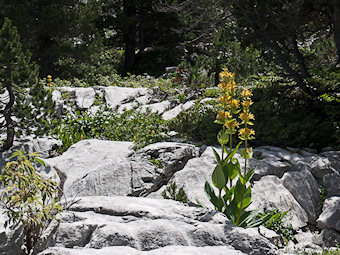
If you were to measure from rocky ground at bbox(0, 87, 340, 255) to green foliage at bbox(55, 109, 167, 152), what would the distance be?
478 mm

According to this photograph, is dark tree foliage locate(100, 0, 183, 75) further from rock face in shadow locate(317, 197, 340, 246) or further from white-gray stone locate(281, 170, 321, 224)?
rock face in shadow locate(317, 197, 340, 246)

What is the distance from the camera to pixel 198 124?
777 cm

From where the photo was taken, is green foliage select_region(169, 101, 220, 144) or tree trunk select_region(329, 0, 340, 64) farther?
tree trunk select_region(329, 0, 340, 64)

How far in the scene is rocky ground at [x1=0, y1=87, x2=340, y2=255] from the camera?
3.17 meters

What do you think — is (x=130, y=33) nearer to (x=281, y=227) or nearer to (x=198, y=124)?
(x=198, y=124)

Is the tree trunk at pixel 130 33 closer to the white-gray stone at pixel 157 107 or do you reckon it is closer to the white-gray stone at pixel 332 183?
the white-gray stone at pixel 157 107

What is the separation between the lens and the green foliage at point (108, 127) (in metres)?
7.96

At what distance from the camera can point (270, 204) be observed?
18.6ft

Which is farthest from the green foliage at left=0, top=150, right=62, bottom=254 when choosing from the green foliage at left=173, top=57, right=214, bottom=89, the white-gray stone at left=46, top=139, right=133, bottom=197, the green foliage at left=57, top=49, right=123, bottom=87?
the green foliage at left=57, top=49, right=123, bottom=87

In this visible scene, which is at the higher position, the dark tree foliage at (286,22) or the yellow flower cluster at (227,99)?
the dark tree foliage at (286,22)

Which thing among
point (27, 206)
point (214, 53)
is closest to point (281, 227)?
point (27, 206)

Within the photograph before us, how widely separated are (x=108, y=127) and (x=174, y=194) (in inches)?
126

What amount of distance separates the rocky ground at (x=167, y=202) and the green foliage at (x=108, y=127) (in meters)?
Answer: 0.48

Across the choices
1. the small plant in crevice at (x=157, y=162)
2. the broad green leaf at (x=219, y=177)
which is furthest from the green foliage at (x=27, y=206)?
the small plant in crevice at (x=157, y=162)
